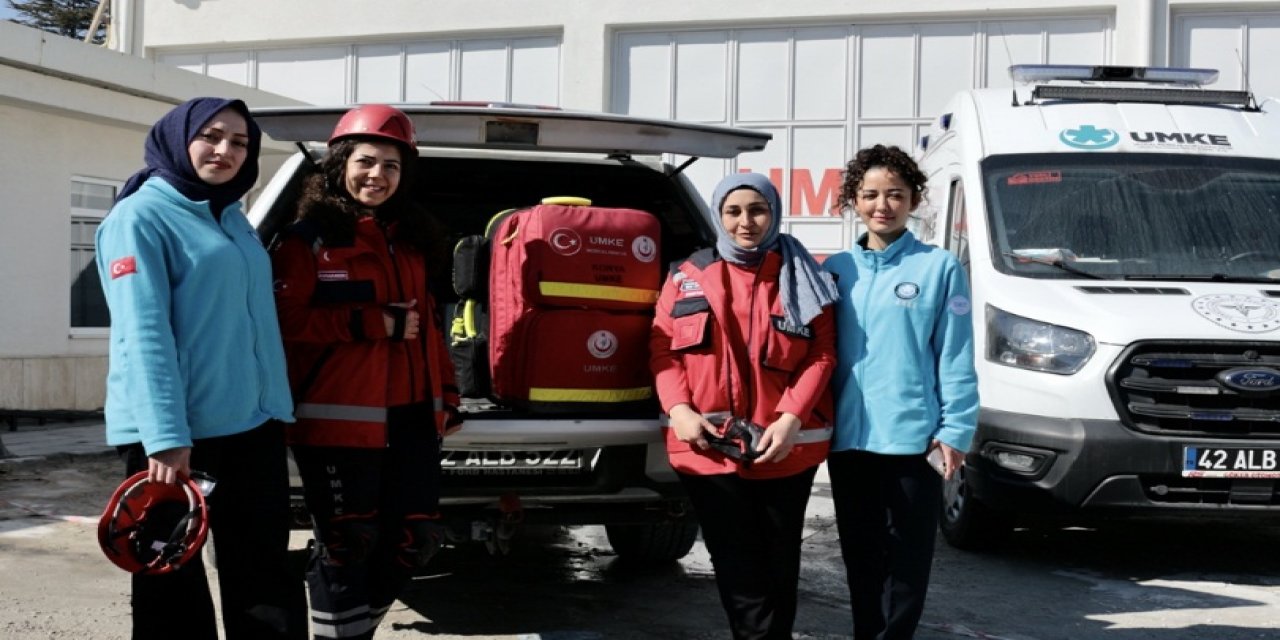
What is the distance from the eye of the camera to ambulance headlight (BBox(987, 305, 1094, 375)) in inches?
234

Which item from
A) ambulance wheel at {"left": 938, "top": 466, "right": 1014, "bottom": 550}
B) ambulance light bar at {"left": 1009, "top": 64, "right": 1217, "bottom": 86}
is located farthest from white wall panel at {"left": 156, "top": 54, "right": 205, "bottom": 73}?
ambulance wheel at {"left": 938, "top": 466, "right": 1014, "bottom": 550}

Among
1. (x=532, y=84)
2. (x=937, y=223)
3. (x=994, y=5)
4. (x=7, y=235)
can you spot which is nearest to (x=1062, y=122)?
(x=937, y=223)

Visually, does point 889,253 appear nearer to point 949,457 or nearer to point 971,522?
point 949,457

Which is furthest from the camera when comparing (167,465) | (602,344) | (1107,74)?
(1107,74)

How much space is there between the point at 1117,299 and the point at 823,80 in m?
11.8

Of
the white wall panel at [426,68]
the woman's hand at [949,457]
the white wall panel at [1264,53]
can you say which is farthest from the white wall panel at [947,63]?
the woman's hand at [949,457]

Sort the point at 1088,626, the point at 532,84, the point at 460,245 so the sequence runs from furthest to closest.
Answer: the point at 532,84 → the point at 1088,626 → the point at 460,245

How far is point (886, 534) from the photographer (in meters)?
4.03

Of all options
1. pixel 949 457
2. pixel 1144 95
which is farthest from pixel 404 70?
pixel 949 457

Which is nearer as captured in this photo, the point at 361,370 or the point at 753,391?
the point at 361,370

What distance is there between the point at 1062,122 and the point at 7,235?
932 cm

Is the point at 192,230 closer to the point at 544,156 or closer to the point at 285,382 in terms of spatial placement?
the point at 285,382

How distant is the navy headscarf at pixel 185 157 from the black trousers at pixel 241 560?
0.61 meters

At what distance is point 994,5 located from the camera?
16.8 meters
